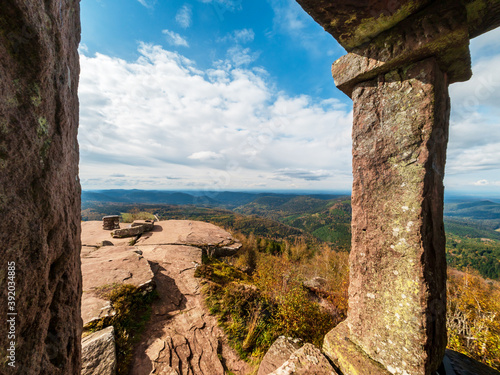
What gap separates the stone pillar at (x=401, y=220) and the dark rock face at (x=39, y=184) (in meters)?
3.51

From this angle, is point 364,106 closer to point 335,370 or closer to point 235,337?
point 335,370

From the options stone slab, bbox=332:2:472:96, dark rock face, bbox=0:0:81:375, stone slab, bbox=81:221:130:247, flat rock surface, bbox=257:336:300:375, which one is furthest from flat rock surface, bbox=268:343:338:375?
stone slab, bbox=81:221:130:247

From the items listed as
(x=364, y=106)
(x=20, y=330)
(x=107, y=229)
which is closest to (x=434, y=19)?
(x=364, y=106)

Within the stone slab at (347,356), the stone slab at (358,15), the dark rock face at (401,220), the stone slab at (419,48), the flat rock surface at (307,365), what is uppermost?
the stone slab at (358,15)

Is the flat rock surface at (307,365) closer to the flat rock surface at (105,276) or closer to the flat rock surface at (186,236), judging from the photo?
the flat rock surface at (105,276)

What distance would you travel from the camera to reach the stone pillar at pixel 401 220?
7.43ft

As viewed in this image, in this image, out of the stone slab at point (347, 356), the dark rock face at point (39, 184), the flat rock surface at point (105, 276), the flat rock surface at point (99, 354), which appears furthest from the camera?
the flat rock surface at point (105, 276)

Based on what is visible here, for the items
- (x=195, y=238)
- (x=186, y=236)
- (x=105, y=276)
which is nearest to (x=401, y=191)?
(x=105, y=276)

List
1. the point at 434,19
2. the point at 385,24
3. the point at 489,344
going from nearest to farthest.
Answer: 1. the point at 434,19
2. the point at 385,24
3. the point at 489,344

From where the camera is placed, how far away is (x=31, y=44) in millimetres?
1473

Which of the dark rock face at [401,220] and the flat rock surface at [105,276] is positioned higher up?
the dark rock face at [401,220]

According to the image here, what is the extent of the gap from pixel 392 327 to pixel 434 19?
3.70m

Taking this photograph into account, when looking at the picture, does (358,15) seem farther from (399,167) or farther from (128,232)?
(128,232)

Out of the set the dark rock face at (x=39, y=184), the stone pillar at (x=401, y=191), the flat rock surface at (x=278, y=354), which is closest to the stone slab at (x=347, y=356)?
the stone pillar at (x=401, y=191)
